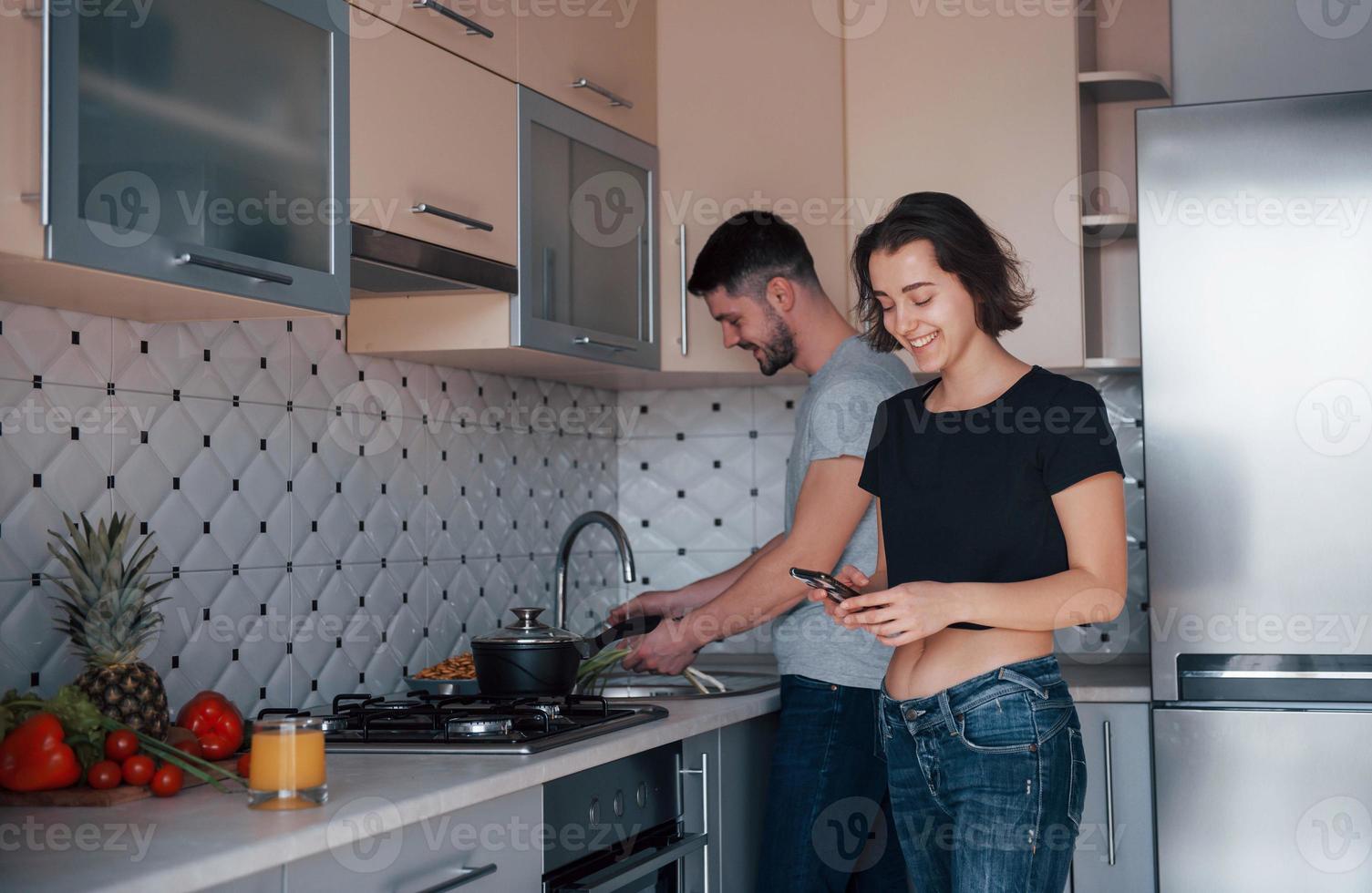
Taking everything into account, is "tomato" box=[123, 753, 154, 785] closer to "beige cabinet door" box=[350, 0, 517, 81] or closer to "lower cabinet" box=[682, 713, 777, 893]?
"lower cabinet" box=[682, 713, 777, 893]

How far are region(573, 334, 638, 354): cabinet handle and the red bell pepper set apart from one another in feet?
4.03

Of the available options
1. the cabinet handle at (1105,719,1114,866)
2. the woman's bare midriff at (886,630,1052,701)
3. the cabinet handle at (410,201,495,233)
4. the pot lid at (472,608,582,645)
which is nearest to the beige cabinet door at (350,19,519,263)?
the cabinet handle at (410,201,495,233)

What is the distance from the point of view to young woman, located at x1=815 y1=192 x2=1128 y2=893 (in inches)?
63.9

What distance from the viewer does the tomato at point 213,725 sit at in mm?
1708

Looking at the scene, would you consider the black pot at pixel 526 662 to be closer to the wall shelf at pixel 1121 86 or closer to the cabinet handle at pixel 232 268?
the cabinet handle at pixel 232 268

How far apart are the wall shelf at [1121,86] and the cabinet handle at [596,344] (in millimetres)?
1113

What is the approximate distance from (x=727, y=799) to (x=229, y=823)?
1.06 meters

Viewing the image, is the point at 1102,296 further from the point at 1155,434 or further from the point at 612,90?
the point at 612,90

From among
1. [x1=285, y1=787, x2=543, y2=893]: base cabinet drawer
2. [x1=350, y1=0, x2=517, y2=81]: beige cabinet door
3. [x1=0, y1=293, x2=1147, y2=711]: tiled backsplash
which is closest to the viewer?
[x1=285, y1=787, x2=543, y2=893]: base cabinet drawer

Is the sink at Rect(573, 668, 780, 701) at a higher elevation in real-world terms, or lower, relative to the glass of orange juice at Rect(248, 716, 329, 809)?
lower

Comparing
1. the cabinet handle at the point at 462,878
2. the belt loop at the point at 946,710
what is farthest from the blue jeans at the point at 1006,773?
the cabinet handle at the point at 462,878

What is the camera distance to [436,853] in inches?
60.1

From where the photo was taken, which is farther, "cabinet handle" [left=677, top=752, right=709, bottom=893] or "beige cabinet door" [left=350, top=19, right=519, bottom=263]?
"cabinet handle" [left=677, top=752, right=709, bottom=893]

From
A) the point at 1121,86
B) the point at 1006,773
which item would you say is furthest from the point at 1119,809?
the point at 1121,86
